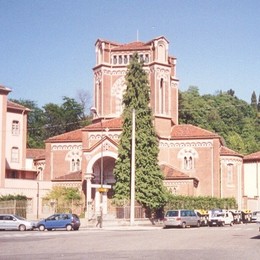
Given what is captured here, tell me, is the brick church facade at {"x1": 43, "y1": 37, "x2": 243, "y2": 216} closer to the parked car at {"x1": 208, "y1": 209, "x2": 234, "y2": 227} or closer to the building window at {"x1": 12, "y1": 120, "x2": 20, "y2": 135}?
the building window at {"x1": 12, "y1": 120, "x2": 20, "y2": 135}

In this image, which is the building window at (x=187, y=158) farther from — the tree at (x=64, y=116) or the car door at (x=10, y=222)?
the tree at (x=64, y=116)

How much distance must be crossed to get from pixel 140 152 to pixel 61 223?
15.0 meters

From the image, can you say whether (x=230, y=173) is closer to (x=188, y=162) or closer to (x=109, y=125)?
(x=188, y=162)

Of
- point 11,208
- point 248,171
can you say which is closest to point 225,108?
point 248,171

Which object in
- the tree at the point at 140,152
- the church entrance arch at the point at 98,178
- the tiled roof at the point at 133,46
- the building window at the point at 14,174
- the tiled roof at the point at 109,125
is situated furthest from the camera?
the tiled roof at the point at 133,46

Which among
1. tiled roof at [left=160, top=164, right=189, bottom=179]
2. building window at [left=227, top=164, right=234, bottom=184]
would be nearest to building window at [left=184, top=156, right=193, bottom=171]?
tiled roof at [left=160, top=164, right=189, bottom=179]

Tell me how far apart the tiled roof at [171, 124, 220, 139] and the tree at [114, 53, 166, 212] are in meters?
12.3

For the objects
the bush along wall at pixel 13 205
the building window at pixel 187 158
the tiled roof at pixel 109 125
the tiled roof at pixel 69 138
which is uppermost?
the tiled roof at pixel 109 125

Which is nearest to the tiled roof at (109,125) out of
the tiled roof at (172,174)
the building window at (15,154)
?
the tiled roof at (172,174)

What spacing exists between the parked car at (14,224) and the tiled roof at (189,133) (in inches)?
1134

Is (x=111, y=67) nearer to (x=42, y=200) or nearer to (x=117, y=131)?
(x=117, y=131)

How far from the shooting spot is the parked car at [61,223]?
42547 mm

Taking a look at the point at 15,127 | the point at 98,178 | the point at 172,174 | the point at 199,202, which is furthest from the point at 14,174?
the point at 199,202

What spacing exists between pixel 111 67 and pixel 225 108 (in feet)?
220
